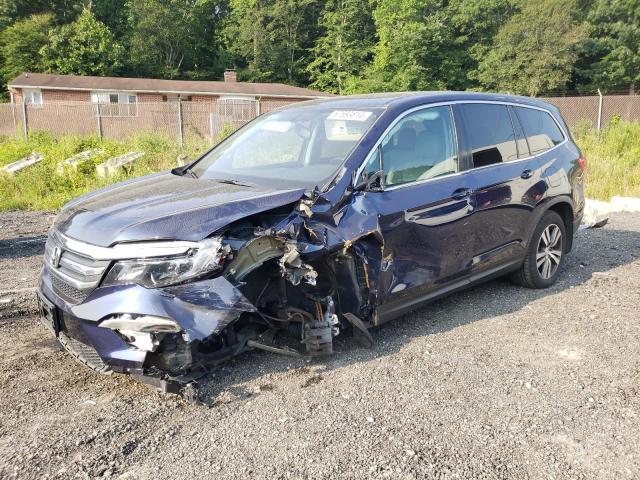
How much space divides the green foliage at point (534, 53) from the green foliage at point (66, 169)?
98.7ft

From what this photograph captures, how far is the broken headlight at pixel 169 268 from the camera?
10.3ft

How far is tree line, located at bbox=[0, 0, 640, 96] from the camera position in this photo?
3947cm

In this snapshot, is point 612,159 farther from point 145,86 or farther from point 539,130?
point 145,86

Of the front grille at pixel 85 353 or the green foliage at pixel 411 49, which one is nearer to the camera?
the front grille at pixel 85 353

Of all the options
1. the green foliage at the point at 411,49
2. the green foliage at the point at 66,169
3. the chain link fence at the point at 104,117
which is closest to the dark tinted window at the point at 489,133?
the green foliage at the point at 66,169

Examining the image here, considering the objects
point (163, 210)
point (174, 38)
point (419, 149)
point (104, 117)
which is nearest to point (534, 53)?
point (104, 117)

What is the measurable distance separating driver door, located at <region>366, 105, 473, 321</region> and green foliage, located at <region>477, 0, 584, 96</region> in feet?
123

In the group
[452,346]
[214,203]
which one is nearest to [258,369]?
[214,203]

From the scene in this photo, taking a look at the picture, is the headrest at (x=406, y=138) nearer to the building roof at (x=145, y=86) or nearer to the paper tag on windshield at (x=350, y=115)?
the paper tag on windshield at (x=350, y=115)

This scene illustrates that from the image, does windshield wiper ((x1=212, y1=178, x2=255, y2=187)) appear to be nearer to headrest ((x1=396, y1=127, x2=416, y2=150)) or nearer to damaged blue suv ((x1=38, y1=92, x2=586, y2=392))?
damaged blue suv ((x1=38, y1=92, x2=586, y2=392))

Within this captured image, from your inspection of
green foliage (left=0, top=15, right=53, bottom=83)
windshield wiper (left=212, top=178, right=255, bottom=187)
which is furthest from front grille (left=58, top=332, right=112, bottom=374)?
green foliage (left=0, top=15, right=53, bottom=83)

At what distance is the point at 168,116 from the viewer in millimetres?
21469

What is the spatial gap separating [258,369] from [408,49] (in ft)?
135

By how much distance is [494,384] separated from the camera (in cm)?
364
